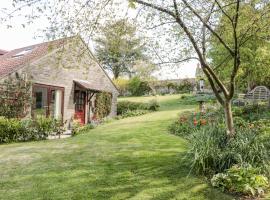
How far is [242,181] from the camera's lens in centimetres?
576

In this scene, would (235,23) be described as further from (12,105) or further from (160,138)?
(12,105)

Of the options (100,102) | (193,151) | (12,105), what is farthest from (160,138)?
(100,102)

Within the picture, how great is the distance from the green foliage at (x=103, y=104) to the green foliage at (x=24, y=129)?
8270mm

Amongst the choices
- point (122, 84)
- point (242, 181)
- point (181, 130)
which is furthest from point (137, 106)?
point (242, 181)

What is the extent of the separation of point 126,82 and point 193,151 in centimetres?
3387

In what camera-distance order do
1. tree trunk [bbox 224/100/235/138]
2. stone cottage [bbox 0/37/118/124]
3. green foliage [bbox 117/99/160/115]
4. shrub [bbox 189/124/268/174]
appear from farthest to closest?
green foliage [bbox 117/99/160/115] → stone cottage [bbox 0/37/118/124] → tree trunk [bbox 224/100/235/138] → shrub [bbox 189/124/268/174]

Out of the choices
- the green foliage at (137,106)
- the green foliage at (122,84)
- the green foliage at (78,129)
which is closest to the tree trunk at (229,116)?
the green foliage at (78,129)

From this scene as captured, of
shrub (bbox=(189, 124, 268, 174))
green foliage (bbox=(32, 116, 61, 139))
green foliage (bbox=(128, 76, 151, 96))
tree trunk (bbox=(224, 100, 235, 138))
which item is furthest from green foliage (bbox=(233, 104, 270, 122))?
green foliage (bbox=(128, 76, 151, 96))

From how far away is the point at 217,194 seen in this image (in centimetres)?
571

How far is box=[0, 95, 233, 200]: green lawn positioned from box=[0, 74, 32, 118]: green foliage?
6053 millimetres

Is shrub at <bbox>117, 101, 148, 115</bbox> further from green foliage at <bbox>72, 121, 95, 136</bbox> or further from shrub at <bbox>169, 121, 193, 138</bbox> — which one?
shrub at <bbox>169, 121, 193, 138</bbox>

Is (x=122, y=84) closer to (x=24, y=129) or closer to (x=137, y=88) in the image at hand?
(x=137, y=88)

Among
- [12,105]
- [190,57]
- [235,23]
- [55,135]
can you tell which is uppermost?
[235,23]

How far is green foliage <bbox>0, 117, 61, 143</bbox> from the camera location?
40.8 feet
